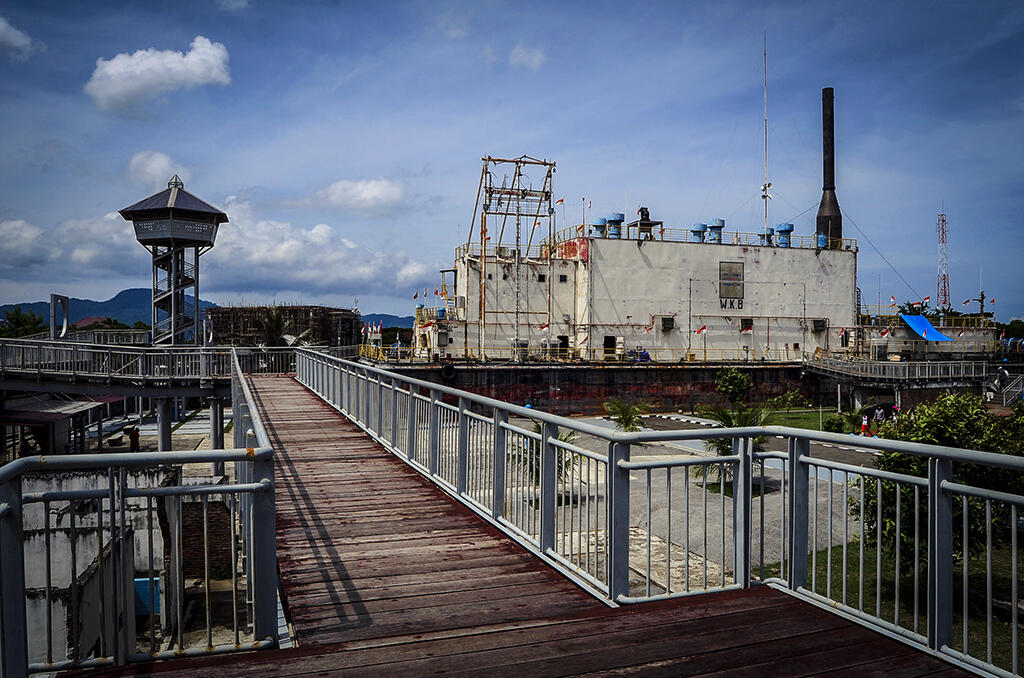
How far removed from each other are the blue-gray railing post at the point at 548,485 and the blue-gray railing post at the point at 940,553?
276cm

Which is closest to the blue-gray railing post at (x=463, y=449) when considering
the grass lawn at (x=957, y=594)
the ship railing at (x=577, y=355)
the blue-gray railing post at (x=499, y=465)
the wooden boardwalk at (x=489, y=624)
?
the blue-gray railing post at (x=499, y=465)

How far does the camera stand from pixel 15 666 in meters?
3.50

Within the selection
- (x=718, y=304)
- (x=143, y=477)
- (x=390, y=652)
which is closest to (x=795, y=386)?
(x=718, y=304)

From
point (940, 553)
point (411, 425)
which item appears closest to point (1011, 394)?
point (411, 425)

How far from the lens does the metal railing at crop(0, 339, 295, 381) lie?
25219 millimetres

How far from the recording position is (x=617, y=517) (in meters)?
5.11

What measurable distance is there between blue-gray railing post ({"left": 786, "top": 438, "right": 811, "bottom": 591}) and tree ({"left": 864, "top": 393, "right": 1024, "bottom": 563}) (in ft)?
22.1

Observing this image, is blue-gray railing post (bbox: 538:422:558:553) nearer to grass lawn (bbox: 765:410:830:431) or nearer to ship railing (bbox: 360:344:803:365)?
grass lawn (bbox: 765:410:830:431)

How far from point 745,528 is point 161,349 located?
28193 millimetres

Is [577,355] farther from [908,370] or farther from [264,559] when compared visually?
[264,559]

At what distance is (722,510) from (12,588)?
14.3 ft

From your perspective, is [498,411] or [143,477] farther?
[143,477]

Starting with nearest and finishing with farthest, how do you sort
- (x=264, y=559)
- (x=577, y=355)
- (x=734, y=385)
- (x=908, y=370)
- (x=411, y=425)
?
(x=264, y=559) < (x=411, y=425) < (x=734, y=385) < (x=908, y=370) < (x=577, y=355)

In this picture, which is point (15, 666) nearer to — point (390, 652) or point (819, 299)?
point (390, 652)
